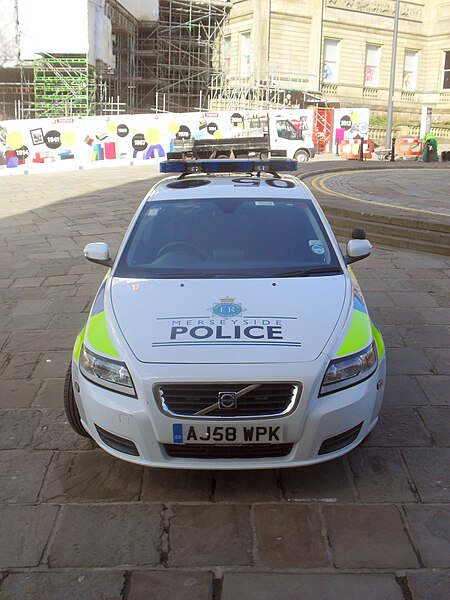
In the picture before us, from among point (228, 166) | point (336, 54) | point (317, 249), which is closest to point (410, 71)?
point (336, 54)

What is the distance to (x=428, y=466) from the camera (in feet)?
12.3

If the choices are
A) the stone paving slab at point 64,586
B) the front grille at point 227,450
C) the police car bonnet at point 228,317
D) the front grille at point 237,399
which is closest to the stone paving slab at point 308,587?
the stone paving slab at point 64,586

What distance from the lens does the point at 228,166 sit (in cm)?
549

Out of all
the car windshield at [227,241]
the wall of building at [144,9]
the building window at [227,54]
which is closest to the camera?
the car windshield at [227,241]

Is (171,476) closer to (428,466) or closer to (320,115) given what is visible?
(428,466)

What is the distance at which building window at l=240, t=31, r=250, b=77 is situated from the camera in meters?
41.1

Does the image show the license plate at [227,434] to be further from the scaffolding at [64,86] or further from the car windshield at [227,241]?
the scaffolding at [64,86]

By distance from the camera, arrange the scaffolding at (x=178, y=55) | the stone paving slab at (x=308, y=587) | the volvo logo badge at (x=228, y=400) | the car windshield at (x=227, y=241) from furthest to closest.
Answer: the scaffolding at (x=178, y=55), the car windshield at (x=227, y=241), the volvo logo badge at (x=228, y=400), the stone paving slab at (x=308, y=587)

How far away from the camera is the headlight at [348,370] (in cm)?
328

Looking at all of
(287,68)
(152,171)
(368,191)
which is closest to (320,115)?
(287,68)

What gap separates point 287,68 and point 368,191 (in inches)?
1095

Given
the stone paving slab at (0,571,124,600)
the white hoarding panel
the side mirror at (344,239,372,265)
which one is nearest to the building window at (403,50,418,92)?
the white hoarding panel

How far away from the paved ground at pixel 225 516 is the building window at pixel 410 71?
44.9 metres

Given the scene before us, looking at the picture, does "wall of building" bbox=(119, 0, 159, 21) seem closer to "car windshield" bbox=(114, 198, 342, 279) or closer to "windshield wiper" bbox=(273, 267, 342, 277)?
"car windshield" bbox=(114, 198, 342, 279)
